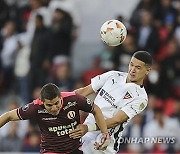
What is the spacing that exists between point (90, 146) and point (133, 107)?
2.79 feet

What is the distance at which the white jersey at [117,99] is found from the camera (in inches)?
378

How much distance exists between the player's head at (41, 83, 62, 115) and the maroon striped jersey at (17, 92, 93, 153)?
0.24 meters

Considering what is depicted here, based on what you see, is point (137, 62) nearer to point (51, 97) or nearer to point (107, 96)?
point (107, 96)

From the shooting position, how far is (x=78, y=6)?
16281 millimetres

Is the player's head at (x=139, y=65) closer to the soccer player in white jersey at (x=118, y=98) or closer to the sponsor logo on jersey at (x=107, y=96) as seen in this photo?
the soccer player in white jersey at (x=118, y=98)

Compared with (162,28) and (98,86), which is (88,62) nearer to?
(162,28)

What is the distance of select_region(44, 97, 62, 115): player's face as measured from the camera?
28.5 ft

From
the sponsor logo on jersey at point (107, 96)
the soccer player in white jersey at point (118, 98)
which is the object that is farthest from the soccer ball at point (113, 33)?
the sponsor logo on jersey at point (107, 96)

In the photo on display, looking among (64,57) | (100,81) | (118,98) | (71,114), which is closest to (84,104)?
(71,114)

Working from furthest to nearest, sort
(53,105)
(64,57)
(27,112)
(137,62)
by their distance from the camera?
(64,57) → (137,62) → (27,112) → (53,105)

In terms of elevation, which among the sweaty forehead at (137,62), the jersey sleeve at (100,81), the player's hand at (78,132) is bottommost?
the player's hand at (78,132)

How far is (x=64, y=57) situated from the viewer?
1544cm

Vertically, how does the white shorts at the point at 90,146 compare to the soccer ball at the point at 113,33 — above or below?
below

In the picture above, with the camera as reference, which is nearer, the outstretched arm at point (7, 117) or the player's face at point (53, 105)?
the player's face at point (53, 105)
